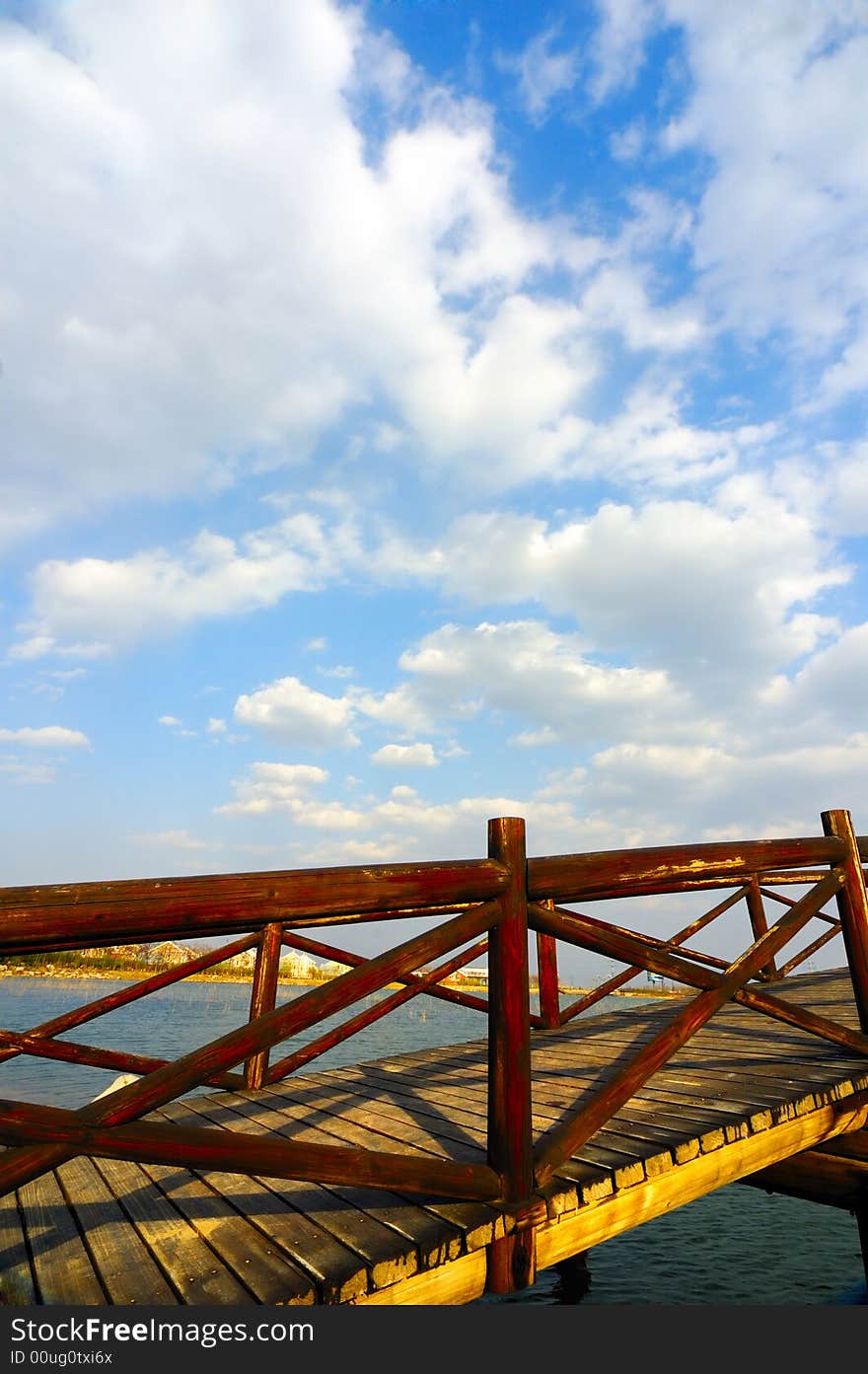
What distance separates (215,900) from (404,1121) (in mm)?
2196

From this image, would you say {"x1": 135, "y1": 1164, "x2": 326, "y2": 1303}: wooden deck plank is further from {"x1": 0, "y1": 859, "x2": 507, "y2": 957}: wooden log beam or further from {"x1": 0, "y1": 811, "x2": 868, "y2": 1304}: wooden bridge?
{"x1": 0, "y1": 859, "x2": 507, "y2": 957}: wooden log beam

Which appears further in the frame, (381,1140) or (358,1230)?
(381,1140)

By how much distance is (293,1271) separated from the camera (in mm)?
2361

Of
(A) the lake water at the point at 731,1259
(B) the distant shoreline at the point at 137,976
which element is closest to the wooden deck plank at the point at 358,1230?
(A) the lake water at the point at 731,1259

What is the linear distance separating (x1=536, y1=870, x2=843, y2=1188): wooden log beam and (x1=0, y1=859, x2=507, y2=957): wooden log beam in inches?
41.3

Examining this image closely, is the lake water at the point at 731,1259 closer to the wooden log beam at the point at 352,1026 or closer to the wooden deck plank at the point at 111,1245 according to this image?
the wooden log beam at the point at 352,1026

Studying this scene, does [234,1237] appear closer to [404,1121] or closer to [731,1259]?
[404,1121]

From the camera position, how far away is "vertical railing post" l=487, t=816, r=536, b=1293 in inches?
106

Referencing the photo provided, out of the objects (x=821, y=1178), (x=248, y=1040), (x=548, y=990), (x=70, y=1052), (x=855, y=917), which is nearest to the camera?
(x=248, y=1040)

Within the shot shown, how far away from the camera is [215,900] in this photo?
2324mm

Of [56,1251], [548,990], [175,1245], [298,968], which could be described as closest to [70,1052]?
[56,1251]

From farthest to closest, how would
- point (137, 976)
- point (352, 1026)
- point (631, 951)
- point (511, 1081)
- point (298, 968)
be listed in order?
1. point (298, 968)
2. point (137, 976)
3. point (352, 1026)
4. point (631, 951)
5. point (511, 1081)

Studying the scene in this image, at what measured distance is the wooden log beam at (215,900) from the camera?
1.97 m

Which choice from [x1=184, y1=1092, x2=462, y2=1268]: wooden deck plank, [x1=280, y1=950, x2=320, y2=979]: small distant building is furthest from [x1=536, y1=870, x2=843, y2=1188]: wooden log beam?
[x1=280, y1=950, x2=320, y2=979]: small distant building
